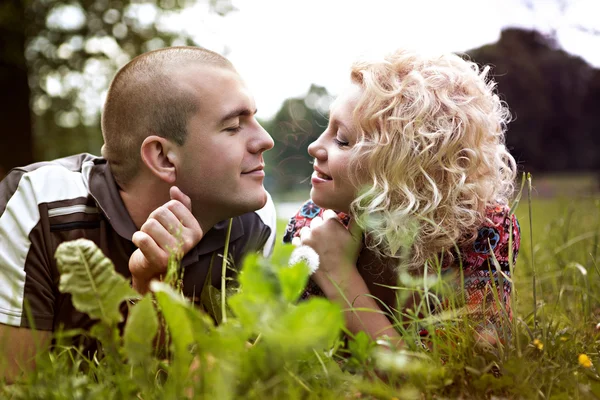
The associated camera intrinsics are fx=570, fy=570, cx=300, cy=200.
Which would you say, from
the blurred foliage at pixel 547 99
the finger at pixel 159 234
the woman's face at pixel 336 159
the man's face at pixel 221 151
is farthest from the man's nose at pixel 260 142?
the blurred foliage at pixel 547 99

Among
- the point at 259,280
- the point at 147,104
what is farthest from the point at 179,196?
the point at 259,280

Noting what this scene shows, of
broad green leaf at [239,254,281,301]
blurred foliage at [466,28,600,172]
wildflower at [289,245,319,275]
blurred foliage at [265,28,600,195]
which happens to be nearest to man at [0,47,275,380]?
wildflower at [289,245,319,275]

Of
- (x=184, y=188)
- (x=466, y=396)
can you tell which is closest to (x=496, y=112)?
(x=184, y=188)

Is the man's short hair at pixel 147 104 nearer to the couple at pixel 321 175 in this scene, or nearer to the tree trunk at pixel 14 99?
the couple at pixel 321 175

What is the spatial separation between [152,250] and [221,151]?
618mm

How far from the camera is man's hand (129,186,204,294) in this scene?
5.90 ft

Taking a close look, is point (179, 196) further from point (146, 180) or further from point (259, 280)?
point (259, 280)

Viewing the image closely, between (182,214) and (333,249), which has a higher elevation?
(182,214)

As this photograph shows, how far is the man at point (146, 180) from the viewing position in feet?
6.72

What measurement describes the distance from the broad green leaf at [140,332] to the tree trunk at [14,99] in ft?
24.0

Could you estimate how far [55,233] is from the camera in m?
2.09

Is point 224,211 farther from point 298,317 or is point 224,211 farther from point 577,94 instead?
point 577,94

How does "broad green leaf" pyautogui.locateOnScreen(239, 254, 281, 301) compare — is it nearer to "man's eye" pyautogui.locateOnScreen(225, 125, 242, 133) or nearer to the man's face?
the man's face

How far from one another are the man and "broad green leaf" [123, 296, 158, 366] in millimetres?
824
